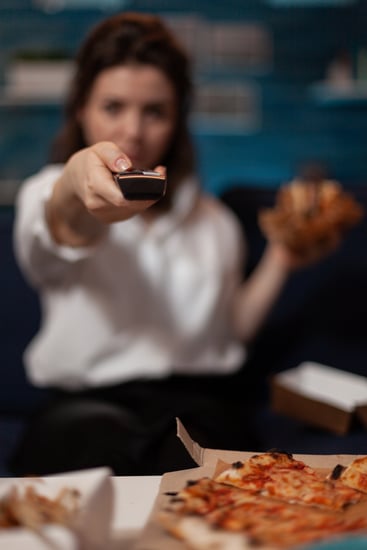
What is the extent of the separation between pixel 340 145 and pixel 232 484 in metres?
3.13

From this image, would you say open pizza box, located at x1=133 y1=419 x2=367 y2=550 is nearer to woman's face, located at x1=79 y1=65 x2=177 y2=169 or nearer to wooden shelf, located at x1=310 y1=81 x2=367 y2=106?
woman's face, located at x1=79 y1=65 x2=177 y2=169

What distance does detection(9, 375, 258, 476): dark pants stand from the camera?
93cm

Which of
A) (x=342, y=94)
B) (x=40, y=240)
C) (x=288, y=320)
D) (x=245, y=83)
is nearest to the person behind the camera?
(x=40, y=240)

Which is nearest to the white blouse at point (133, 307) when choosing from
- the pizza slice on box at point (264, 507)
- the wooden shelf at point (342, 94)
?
the pizza slice on box at point (264, 507)

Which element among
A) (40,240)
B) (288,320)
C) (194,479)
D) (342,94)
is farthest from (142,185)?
(342,94)

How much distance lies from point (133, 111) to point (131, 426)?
1.68 ft

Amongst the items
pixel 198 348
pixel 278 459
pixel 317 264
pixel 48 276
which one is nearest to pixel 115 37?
pixel 48 276

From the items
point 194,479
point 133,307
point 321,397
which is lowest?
point 321,397

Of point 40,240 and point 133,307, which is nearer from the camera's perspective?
point 40,240

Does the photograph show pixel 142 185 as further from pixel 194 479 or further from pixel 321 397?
pixel 321 397

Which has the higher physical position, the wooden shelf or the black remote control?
the wooden shelf

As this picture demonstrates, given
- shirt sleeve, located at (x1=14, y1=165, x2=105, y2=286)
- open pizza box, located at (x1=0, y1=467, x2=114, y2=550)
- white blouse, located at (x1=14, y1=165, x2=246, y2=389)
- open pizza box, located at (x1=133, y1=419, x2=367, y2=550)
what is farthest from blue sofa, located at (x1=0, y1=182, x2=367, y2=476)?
open pizza box, located at (x1=0, y1=467, x2=114, y2=550)

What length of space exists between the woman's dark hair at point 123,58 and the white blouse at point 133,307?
0.26ft

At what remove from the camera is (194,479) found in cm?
61
